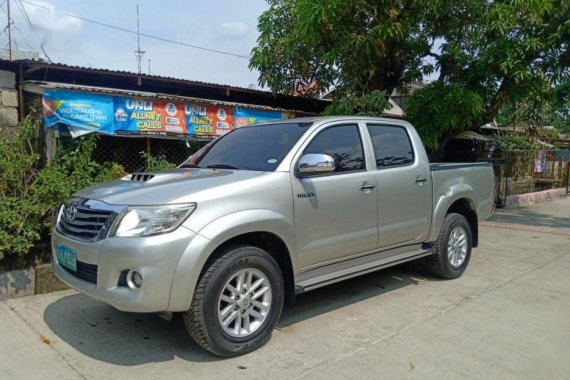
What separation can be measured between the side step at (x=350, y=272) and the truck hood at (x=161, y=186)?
3.40ft

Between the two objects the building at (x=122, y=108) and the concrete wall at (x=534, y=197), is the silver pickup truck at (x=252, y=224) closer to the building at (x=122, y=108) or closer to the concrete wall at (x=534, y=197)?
the building at (x=122, y=108)

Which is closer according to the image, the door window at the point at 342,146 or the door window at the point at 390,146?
the door window at the point at 342,146

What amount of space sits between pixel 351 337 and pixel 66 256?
7.96ft

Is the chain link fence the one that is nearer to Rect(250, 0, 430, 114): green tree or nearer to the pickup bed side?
Rect(250, 0, 430, 114): green tree

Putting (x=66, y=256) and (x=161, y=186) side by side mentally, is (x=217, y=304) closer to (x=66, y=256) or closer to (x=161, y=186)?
(x=161, y=186)

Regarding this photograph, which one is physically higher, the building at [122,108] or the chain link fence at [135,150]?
the building at [122,108]

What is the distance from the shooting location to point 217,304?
11.6ft

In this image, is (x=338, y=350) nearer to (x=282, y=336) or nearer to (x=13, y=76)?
(x=282, y=336)

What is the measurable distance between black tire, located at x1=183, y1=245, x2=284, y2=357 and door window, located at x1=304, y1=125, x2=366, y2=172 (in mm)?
1161

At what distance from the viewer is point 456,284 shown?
575 cm

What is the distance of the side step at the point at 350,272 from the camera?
4.13 m

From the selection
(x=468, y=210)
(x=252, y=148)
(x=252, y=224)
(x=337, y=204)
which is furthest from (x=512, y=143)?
(x=252, y=224)

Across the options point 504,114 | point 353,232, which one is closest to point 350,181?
point 353,232

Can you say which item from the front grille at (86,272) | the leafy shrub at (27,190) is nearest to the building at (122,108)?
the leafy shrub at (27,190)
